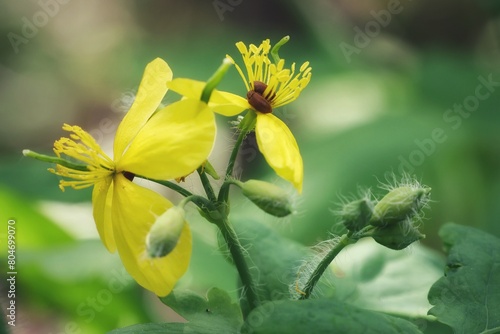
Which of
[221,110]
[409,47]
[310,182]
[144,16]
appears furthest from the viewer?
[144,16]

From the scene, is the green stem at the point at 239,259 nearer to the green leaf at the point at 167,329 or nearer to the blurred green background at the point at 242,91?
the green leaf at the point at 167,329

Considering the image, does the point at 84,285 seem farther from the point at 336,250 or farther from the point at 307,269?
the point at 336,250

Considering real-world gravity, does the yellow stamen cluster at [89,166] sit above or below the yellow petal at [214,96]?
below

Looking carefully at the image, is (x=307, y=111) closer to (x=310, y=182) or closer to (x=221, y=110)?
(x=310, y=182)

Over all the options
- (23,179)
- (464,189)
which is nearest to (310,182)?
(464,189)

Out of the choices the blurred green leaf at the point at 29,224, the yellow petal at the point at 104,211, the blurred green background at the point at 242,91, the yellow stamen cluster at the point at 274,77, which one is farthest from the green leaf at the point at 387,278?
the blurred green leaf at the point at 29,224

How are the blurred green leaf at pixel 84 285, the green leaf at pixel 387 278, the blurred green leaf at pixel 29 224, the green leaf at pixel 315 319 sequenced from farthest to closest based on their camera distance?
the blurred green leaf at pixel 29 224 < the blurred green leaf at pixel 84 285 < the green leaf at pixel 387 278 < the green leaf at pixel 315 319

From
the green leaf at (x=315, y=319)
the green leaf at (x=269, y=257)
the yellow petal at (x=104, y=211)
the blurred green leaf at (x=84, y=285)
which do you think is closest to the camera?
the green leaf at (x=315, y=319)

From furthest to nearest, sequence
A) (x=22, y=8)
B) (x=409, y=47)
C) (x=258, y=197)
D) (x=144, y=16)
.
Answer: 1. (x=144, y=16)
2. (x=22, y=8)
3. (x=409, y=47)
4. (x=258, y=197)
